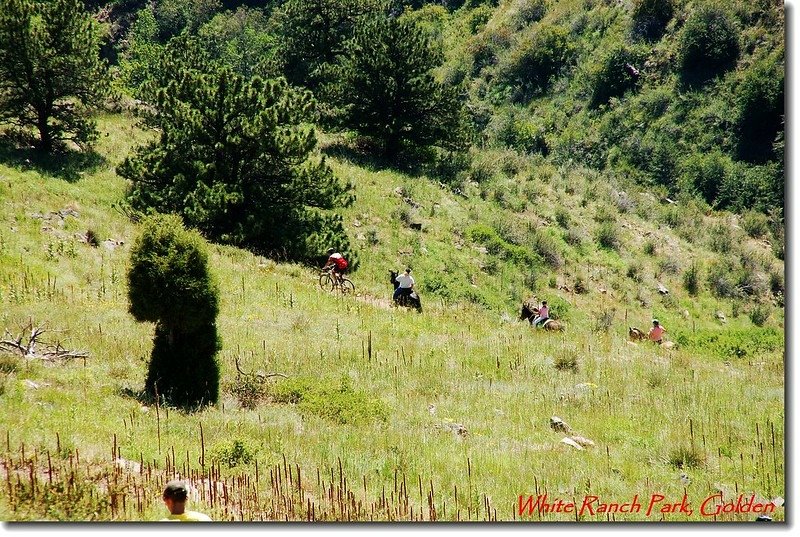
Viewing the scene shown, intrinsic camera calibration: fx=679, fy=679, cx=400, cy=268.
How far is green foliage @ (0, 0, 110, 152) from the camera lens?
24156mm

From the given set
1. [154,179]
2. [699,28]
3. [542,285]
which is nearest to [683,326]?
[542,285]

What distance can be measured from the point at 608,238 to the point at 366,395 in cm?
2251

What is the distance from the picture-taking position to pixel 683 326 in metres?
25.3

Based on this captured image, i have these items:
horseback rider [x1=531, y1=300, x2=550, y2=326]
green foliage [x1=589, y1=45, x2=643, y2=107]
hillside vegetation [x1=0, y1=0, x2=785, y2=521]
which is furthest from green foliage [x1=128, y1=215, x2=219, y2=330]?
green foliage [x1=589, y1=45, x2=643, y2=107]

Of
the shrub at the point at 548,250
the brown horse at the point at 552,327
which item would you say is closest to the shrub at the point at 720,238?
the shrub at the point at 548,250

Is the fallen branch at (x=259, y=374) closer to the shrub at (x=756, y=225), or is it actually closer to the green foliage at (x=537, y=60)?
the shrub at (x=756, y=225)

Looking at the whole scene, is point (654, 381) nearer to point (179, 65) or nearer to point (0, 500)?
point (0, 500)

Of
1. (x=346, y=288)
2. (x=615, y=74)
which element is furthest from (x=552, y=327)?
(x=615, y=74)

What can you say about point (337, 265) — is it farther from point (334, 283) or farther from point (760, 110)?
point (760, 110)

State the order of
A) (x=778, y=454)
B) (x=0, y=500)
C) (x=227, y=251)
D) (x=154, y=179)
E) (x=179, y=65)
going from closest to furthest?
(x=0, y=500) < (x=778, y=454) < (x=227, y=251) < (x=154, y=179) < (x=179, y=65)

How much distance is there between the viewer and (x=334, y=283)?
19.9 meters

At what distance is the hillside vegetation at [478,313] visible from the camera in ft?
25.4

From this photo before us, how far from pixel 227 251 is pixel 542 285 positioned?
12.2 meters

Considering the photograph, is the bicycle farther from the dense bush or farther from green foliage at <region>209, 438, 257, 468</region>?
the dense bush
